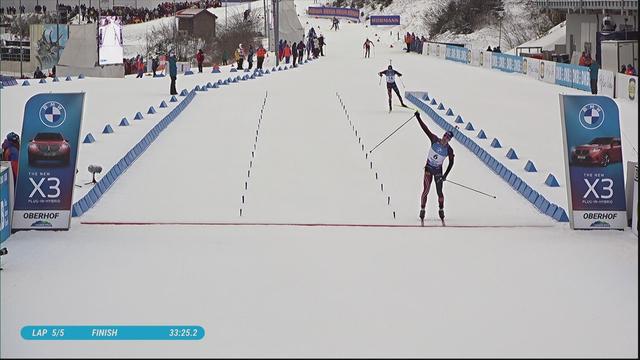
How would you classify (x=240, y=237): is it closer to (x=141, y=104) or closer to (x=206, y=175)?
(x=206, y=175)

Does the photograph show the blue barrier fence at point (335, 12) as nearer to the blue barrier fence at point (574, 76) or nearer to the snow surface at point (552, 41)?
the snow surface at point (552, 41)

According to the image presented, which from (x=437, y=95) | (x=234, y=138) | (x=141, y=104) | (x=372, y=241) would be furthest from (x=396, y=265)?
(x=437, y=95)

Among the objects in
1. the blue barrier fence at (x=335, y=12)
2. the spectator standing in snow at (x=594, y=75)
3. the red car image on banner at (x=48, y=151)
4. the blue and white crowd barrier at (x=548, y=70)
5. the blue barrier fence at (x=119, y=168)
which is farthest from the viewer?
the blue barrier fence at (x=335, y=12)

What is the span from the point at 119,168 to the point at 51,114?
5.35 m

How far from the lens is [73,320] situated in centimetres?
887

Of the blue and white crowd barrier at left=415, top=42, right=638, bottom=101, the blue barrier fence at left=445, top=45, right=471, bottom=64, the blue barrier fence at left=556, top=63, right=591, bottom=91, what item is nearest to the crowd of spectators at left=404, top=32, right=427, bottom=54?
the blue and white crowd barrier at left=415, top=42, right=638, bottom=101

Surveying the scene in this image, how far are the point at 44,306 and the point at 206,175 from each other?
8874 mm

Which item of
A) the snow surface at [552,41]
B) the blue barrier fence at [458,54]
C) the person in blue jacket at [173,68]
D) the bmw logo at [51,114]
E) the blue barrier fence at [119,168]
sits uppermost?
the snow surface at [552,41]

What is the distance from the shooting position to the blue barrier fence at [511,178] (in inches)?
575

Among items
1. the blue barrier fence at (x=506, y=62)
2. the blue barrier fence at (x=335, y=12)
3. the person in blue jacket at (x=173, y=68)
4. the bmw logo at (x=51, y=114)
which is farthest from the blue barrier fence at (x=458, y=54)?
the blue barrier fence at (x=335, y=12)

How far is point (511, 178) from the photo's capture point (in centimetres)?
1764

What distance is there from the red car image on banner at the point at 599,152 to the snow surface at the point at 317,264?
853 mm

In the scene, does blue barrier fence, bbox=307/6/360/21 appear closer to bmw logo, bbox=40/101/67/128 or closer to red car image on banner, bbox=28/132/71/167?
bmw logo, bbox=40/101/67/128

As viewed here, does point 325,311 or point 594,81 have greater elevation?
point 594,81
